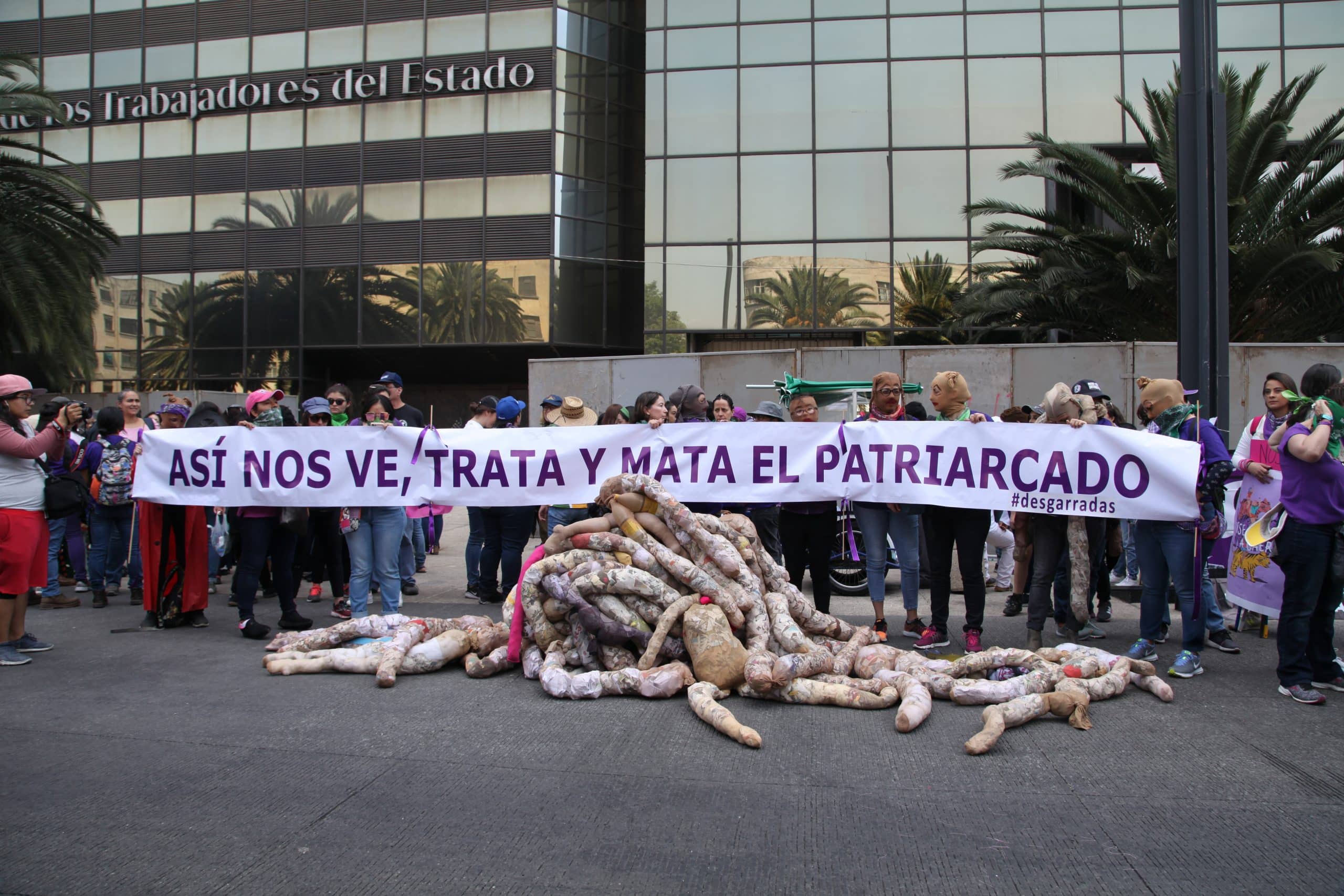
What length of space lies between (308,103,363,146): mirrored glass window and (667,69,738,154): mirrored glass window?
9.03 m

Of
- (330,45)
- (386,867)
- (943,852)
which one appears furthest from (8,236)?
(943,852)

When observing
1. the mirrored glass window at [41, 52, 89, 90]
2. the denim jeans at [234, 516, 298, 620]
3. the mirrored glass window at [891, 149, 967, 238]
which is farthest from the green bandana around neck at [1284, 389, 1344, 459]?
the mirrored glass window at [41, 52, 89, 90]

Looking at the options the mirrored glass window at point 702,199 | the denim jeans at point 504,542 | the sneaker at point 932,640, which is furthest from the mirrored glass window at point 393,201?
the sneaker at point 932,640

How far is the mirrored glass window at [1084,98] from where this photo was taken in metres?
23.0

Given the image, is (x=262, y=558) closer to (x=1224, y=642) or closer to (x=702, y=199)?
(x=1224, y=642)

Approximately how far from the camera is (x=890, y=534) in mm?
7234

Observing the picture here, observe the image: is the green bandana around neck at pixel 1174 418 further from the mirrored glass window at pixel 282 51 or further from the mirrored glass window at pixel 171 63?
the mirrored glass window at pixel 171 63

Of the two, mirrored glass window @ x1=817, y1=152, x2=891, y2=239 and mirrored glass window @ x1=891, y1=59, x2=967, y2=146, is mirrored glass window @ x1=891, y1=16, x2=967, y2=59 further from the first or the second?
mirrored glass window @ x1=817, y1=152, x2=891, y2=239

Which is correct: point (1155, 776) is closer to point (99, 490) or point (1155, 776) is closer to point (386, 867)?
point (386, 867)

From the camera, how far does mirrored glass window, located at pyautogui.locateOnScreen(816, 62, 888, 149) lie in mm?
23672

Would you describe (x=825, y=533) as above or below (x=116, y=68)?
below

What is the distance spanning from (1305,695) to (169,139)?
100ft

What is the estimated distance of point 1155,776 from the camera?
4297mm

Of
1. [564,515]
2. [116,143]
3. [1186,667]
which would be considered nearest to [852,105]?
[564,515]
